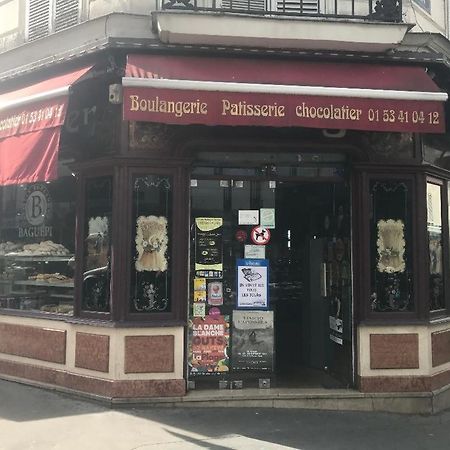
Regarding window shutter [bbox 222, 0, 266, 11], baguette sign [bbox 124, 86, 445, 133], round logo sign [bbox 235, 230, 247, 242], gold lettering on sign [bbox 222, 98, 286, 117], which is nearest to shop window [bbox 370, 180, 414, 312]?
baguette sign [bbox 124, 86, 445, 133]

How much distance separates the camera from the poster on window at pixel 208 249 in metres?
6.17

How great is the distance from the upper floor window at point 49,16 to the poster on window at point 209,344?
3988 mm

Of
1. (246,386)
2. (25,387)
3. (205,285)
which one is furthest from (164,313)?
(25,387)

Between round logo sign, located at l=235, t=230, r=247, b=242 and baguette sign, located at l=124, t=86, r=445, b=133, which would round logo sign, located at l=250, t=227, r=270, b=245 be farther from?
baguette sign, located at l=124, t=86, r=445, b=133

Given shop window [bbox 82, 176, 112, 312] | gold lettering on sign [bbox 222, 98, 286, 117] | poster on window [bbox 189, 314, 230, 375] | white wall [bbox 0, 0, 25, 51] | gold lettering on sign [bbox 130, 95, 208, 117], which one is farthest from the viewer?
white wall [bbox 0, 0, 25, 51]

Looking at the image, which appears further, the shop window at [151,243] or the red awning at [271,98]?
the shop window at [151,243]

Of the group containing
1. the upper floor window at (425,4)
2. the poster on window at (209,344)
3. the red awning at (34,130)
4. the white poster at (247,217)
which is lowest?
the poster on window at (209,344)

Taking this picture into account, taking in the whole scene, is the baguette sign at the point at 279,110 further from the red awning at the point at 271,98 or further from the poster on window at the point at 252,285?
the poster on window at the point at 252,285

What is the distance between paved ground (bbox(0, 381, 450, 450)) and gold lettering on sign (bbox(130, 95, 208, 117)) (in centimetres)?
298

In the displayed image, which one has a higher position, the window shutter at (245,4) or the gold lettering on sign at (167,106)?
the window shutter at (245,4)

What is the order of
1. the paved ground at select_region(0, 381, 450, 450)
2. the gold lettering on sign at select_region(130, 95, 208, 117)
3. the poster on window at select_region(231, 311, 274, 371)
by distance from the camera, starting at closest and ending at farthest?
the paved ground at select_region(0, 381, 450, 450) → the gold lettering on sign at select_region(130, 95, 208, 117) → the poster on window at select_region(231, 311, 274, 371)

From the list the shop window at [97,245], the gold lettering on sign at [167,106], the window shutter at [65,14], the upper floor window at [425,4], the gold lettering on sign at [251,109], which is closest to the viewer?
the gold lettering on sign at [167,106]

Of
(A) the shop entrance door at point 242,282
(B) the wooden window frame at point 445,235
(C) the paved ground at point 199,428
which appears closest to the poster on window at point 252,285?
(A) the shop entrance door at point 242,282

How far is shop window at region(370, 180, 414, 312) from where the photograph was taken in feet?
20.2
